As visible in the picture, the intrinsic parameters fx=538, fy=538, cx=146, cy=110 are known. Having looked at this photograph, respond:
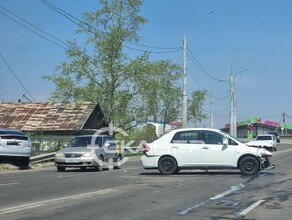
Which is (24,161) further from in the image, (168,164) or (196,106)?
(196,106)

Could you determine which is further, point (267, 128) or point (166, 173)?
point (267, 128)

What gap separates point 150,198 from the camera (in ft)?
41.3

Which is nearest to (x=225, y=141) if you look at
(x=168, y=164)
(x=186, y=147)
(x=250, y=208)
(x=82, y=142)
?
(x=186, y=147)

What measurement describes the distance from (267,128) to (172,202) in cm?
11816

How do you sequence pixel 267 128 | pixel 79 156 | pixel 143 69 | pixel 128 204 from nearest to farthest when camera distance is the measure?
pixel 128 204 < pixel 79 156 < pixel 143 69 < pixel 267 128

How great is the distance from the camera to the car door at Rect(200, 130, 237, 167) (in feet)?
62.6

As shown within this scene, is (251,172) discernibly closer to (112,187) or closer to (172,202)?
(112,187)

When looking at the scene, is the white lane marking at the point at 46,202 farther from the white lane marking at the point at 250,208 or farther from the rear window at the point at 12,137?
the rear window at the point at 12,137

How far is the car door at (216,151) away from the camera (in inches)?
752

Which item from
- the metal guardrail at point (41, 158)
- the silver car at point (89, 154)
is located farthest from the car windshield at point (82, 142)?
the metal guardrail at point (41, 158)

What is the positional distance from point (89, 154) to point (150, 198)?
10460mm

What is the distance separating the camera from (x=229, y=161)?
1914 centimetres

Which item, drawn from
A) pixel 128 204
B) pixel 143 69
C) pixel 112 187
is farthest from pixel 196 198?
pixel 143 69

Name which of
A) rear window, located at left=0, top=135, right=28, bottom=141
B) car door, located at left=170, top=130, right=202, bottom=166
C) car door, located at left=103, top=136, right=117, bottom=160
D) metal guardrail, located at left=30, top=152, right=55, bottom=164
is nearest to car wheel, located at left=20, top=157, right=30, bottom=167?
rear window, located at left=0, top=135, right=28, bottom=141
